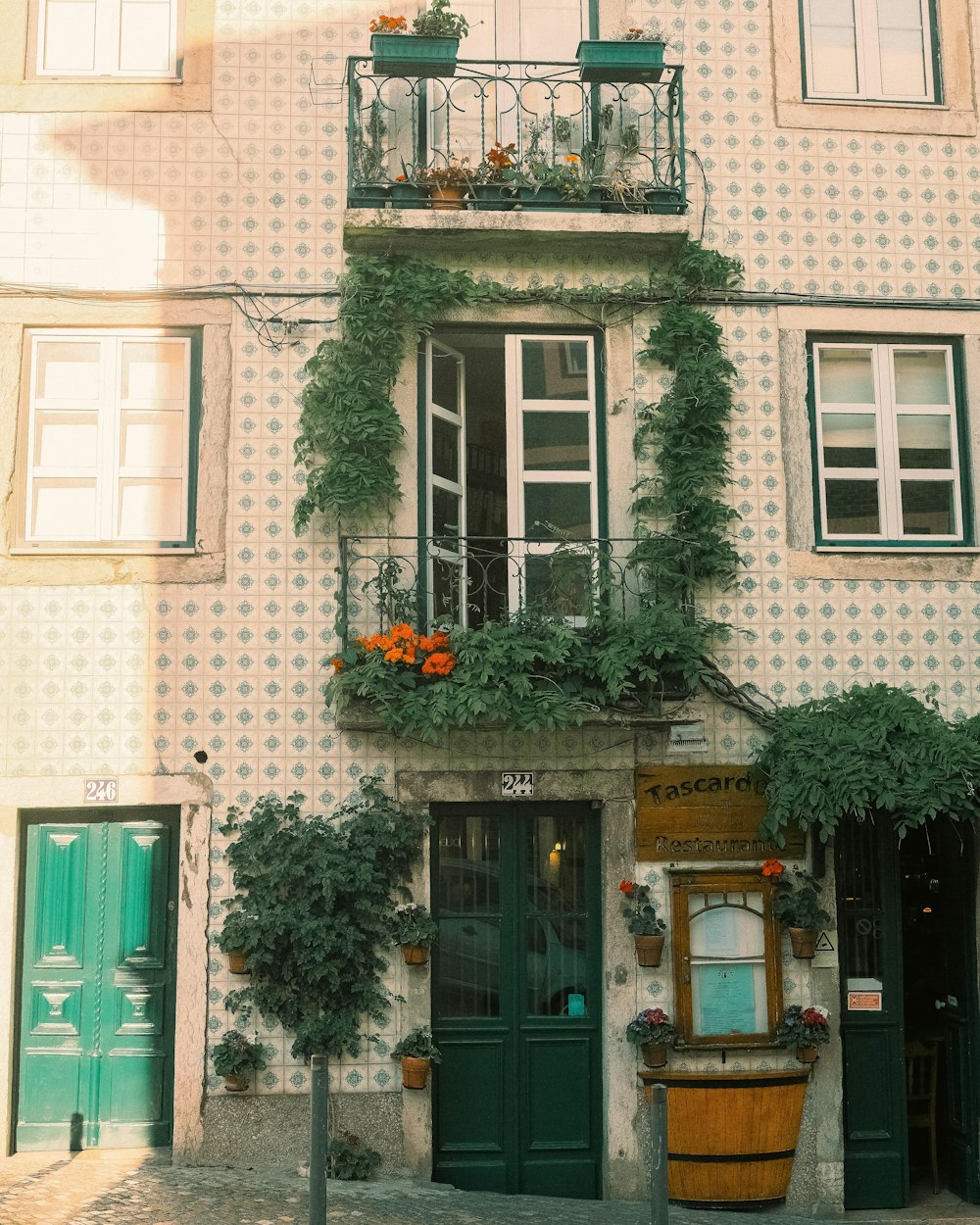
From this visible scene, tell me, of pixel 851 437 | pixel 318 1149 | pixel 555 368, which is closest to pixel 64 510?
pixel 555 368

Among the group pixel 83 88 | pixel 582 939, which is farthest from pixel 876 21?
pixel 582 939

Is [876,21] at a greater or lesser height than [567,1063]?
greater

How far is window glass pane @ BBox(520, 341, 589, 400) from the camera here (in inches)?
319

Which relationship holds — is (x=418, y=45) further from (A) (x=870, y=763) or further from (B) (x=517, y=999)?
(B) (x=517, y=999)

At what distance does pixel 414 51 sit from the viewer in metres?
7.66

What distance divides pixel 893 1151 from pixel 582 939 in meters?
2.18

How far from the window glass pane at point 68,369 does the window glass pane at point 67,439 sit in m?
0.12

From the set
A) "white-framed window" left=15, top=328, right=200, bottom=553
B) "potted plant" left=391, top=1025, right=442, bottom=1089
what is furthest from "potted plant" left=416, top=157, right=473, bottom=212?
"potted plant" left=391, top=1025, right=442, bottom=1089

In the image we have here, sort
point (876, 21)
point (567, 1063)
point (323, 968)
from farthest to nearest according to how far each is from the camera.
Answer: point (876, 21) → point (567, 1063) → point (323, 968)

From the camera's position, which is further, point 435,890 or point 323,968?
point 435,890

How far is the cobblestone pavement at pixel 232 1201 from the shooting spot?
637cm

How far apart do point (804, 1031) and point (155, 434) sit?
200 inches

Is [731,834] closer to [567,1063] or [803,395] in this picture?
[567,1063]

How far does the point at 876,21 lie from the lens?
8516 millimetres
